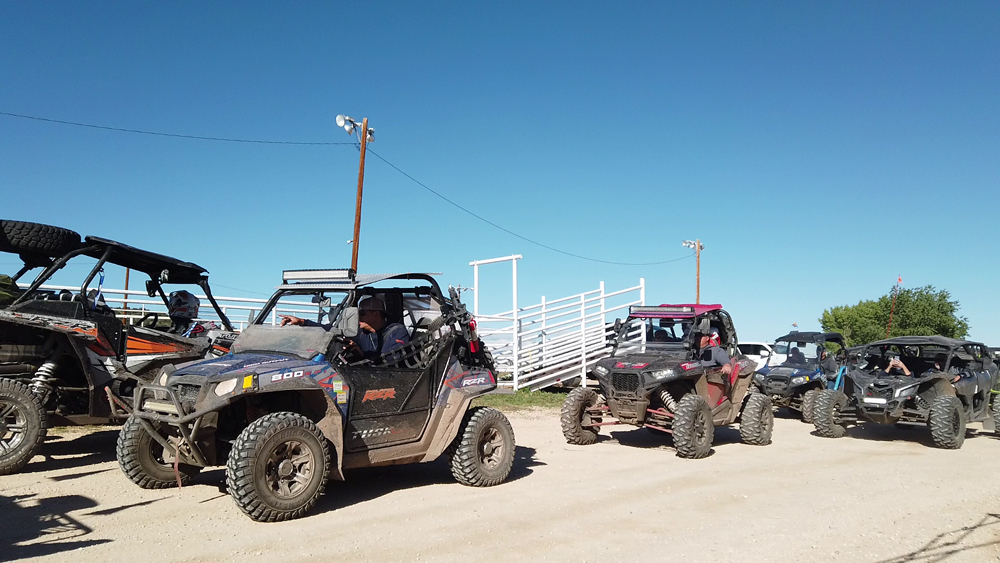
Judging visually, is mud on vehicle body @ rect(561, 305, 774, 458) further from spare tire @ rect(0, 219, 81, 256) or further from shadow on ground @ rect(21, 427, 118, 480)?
spare tire @ rect(0, 219, 81, 256)

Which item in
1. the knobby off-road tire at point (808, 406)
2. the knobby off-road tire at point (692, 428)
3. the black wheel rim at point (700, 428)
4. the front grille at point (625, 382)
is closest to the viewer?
the knobby off-road tire at point (692, 428)

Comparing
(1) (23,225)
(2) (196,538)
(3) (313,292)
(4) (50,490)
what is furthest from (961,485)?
(1) (23,225)

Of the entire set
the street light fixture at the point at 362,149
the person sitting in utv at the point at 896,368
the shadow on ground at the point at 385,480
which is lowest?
the shadow on ground at the point at 385,480

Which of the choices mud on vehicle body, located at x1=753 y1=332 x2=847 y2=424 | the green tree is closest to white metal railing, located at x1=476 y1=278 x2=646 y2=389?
mud on vehicle body, located at x1=753 y1=332 x2=847 y2=424

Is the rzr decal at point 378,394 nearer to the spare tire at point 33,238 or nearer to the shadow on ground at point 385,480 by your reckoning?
the shadow on ground at point 385,480

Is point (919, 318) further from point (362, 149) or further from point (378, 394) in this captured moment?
point (378, 394)

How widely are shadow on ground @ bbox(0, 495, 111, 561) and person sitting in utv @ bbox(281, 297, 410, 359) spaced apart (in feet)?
7.94

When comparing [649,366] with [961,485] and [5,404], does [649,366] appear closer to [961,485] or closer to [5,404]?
[961,485]

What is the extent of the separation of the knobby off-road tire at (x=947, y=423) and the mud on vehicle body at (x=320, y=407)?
753cm

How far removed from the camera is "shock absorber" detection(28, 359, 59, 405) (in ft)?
25.1

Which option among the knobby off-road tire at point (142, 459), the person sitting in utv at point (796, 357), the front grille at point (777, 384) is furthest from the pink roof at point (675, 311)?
the knobby off-road tire at point (142, 459)

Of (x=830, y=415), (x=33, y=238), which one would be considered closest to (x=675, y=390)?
(x=830, y=415)

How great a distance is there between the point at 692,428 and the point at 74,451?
26.3ft

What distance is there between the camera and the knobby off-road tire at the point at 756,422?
1138 cm
